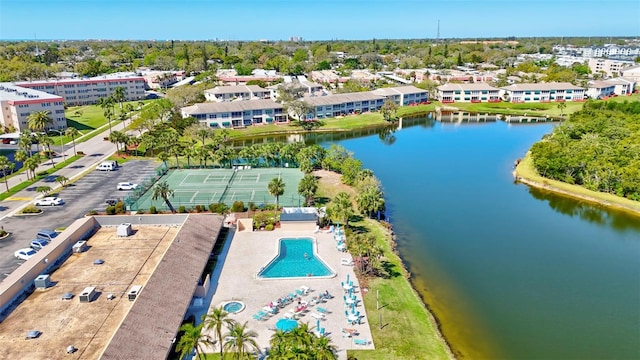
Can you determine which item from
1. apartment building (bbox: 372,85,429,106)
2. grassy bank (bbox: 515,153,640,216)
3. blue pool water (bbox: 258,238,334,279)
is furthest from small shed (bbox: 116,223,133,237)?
apartment building (bbox: 372,85,429,106)

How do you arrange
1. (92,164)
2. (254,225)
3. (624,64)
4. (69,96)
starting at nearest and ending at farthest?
1. (254,225)
2. (92,164)
3. (69,96)
4. (624,64)

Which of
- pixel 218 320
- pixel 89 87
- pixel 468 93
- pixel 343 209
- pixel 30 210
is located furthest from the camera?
pixel 468 93

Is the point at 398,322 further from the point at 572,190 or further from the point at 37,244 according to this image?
the point at 572,190

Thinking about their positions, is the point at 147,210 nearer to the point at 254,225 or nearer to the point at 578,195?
the point at 254,225

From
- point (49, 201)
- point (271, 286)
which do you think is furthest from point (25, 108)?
point (271, 286)

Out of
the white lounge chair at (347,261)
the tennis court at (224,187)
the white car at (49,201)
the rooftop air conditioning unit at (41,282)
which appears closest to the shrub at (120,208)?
the tennis court at (224,187)

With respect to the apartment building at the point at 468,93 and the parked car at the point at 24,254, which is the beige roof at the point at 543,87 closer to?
the apartment building at the point at 468,93

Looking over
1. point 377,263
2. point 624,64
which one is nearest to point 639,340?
point 377,263
